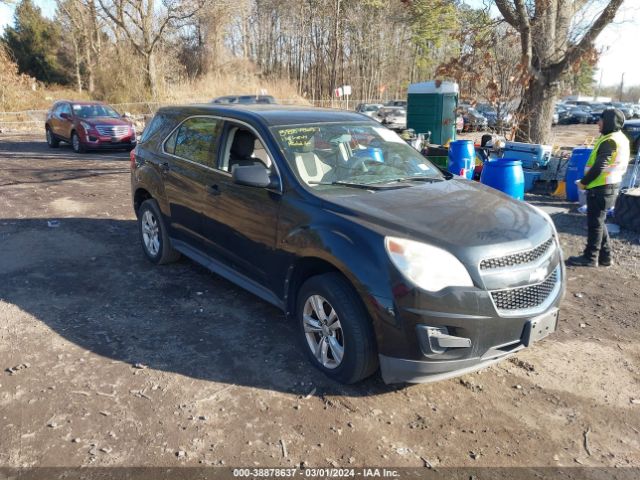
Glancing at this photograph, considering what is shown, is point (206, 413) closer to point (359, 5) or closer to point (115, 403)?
point (115, 403)

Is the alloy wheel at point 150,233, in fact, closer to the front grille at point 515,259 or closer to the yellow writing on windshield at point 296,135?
the yellow writing on windshield at point 296,135

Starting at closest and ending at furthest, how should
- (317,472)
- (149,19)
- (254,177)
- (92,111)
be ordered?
1. (317,472)
2. (254,177)
3. (92,111)
4. (149,19)

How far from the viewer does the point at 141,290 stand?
17.5ft

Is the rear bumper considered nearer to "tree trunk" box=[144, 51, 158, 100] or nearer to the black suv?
the black suv

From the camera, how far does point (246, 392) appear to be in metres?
3.58

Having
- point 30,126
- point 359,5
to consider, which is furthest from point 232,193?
point 359,5

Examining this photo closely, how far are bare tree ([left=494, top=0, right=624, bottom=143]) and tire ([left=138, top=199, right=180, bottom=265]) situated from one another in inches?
385

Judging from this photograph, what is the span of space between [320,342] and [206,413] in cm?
90

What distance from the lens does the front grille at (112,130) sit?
16.5 metres

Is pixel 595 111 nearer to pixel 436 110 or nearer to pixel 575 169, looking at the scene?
pixel 436 110

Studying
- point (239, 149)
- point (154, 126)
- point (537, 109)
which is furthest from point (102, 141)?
point (239, 149)

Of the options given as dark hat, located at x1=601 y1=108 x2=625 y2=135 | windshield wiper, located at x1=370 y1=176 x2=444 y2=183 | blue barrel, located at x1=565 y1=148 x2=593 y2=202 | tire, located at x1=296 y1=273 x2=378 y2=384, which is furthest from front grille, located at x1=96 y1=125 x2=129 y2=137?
tire, located at x1=296 y1=273 x2=378 y2=384

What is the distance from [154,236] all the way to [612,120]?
5.33m

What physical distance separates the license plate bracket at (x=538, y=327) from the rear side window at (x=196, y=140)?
299 centimetres
